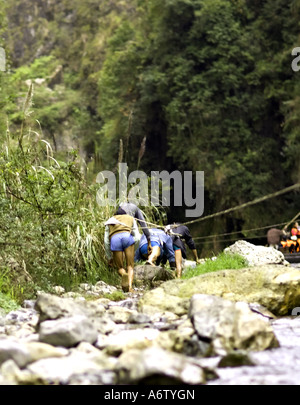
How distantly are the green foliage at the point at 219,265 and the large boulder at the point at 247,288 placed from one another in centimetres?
131

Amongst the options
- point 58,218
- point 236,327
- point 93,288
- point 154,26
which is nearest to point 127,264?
point 93,288

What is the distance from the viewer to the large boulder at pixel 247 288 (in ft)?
21.6

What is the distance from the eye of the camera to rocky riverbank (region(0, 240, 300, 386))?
3615 mm

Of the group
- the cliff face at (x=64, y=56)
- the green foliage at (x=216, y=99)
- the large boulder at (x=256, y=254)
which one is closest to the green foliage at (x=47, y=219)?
the large boulder at (x=256, y=254)

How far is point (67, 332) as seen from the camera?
430 centimetres

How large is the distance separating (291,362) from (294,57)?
62.1 feet

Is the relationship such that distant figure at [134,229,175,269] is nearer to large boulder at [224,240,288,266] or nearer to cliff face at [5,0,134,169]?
large boulder at [224,240,288,266]

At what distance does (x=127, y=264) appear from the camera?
26.1 feet

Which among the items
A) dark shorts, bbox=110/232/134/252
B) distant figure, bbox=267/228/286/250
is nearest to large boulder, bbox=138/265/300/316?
dark shorts, bbox=110/232/134/252

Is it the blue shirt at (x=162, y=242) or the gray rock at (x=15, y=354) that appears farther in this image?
the blue shirt at (x=162, y=242)

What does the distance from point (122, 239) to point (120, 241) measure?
36 mm

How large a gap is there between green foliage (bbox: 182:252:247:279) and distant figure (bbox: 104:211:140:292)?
0.80 metres

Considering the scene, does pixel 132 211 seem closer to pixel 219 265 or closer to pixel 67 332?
pixel 219 265

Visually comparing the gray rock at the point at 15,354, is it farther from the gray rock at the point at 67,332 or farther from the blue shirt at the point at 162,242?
the blue shirt at the point at 162,242
